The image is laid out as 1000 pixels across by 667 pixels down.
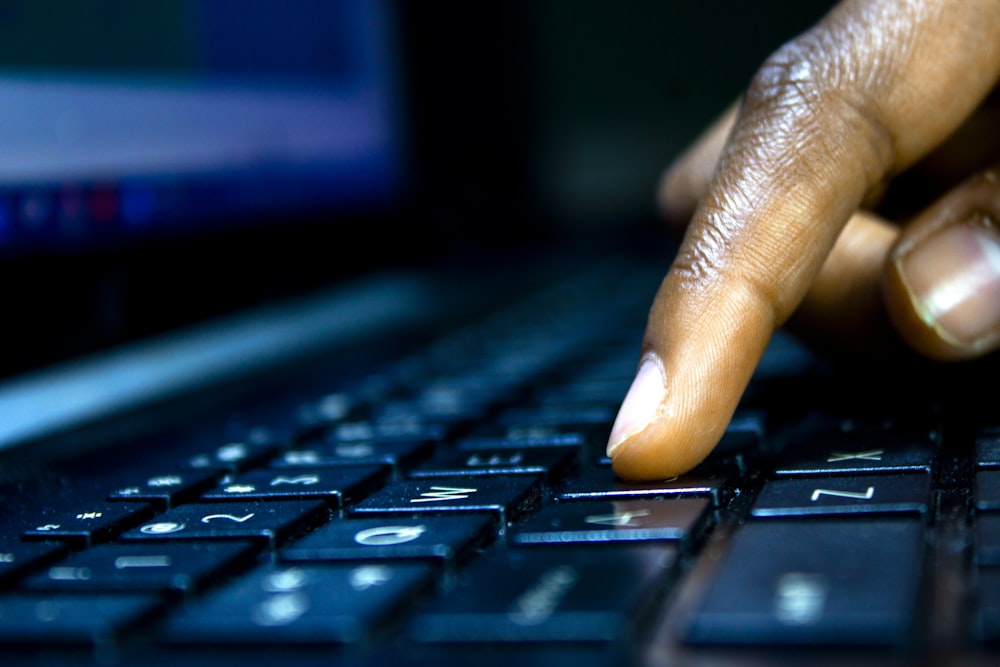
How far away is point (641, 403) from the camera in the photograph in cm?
53

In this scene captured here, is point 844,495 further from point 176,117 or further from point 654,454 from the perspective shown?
point 176,117

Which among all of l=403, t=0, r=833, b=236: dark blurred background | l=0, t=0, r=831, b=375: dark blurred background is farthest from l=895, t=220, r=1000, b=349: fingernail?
l=403, t=0, r=833, b=236: dark blurred background

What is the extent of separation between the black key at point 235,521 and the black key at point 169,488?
20 mm

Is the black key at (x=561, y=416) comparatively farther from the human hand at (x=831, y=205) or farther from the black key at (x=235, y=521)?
the black key at (x=235, y=521)

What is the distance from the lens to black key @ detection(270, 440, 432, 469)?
54 cm

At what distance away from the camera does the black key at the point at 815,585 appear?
29 centimetres

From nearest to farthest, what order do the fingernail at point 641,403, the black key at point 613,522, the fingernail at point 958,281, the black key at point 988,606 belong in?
the black key at point 988,606 → the black key at point 613,522 → the fingernail at point 641,403 → the fingernail at point 958,281

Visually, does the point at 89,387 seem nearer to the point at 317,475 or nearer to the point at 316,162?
the point at 317,475

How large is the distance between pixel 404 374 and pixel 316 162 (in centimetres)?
47

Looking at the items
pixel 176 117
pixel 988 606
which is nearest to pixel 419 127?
pixel 176 117

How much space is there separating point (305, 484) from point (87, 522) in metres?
0.09

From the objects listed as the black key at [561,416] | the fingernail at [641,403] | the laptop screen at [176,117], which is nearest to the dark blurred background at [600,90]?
the laptop screen at [176,117]

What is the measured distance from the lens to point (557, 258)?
1.61 metres

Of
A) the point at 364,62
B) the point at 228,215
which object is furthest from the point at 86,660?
the point at 364,62
